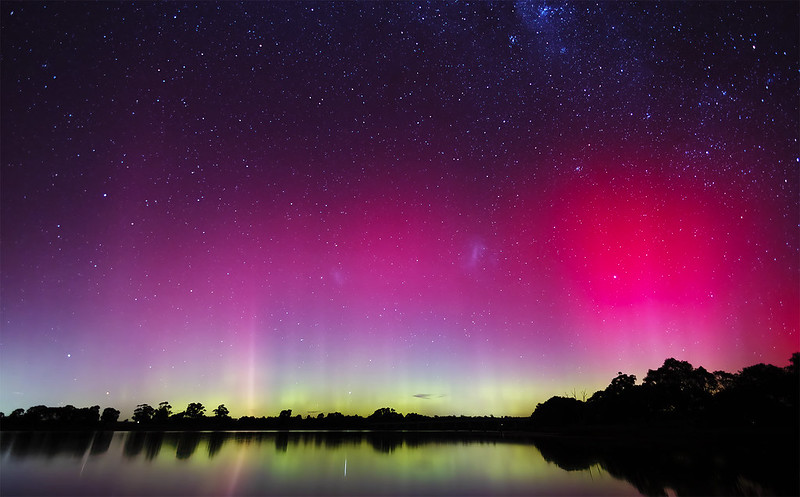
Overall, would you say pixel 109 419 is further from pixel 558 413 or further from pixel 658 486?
pixel 658 486

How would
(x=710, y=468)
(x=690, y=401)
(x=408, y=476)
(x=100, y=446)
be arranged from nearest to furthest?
1. (x=710, y=468)
2. (x=408, y=476)
3. (x=100, y=446)
4. (x=690, y=401)

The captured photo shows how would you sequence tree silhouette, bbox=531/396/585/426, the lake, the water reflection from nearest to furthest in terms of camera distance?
the water reflection → the lake → tree silhouette, bbox=531/396/585/426

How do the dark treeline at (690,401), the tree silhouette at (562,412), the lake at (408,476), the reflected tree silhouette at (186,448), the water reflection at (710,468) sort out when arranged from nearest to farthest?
1. the water reflection at (710,468)
2. the lake at (408,476)
3. the reflected tree silhouette at (186,448)
4. the dark treeline at (690,401)
5. the tree silhouette at (562,412)

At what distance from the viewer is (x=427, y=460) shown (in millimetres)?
28797

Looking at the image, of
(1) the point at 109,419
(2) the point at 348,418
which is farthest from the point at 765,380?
(1) the point at 109,419

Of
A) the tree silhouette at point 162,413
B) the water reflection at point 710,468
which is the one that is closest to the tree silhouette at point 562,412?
the water reflection at point 710,468

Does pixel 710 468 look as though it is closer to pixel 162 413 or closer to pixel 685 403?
pixel 685 403

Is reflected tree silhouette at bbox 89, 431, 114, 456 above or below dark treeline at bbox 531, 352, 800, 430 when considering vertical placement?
below

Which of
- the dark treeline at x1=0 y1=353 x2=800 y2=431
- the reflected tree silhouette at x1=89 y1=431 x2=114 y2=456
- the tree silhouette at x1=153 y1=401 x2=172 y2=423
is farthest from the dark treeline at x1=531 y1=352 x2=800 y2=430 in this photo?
the tree silhouette at x1=153 y1=401 x2=172 y2=423

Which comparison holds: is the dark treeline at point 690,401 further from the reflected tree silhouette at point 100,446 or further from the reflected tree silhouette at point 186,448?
the reflected tree silhouette at point 100,446

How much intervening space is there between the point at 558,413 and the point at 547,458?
50284 millimetres

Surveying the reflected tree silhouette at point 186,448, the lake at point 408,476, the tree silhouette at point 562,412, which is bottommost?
the lake at point 408,476

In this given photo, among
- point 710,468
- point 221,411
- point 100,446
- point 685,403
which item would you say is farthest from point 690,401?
point 221,411

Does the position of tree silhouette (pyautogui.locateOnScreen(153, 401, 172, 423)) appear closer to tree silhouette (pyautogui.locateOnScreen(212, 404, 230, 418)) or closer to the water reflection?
tree silhouette (pyautogui.locateOnScreen(212, 404, 230, 418))
